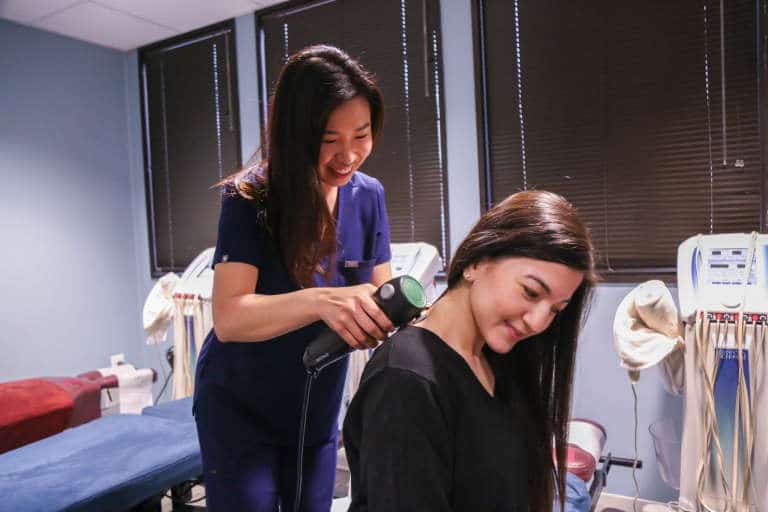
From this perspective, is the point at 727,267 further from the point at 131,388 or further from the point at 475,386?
the point at 131,388

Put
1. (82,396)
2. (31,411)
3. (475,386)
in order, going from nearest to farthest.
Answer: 1. (475,386)
2. (31,411)
3. (82,396)

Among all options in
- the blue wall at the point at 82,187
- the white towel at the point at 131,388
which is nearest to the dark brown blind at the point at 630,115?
the blue wall at the point at 82,187

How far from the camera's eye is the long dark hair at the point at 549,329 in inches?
34.4

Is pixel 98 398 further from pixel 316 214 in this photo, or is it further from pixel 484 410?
pixel 484 410

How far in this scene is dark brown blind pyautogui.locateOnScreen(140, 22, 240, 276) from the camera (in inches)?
138

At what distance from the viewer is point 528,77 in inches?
102

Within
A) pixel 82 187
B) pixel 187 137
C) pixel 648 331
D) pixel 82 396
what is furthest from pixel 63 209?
pixel 648 331

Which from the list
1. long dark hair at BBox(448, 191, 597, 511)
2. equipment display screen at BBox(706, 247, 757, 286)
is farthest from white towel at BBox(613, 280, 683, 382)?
long dark hair at BBox(448, 191, 597, 511)

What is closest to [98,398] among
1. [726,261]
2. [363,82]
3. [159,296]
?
[159,296]

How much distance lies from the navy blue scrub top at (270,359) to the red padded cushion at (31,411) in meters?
1.51

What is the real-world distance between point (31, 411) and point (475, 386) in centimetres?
211

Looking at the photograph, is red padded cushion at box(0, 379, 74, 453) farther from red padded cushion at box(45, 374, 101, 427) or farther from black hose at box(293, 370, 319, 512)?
black hose at box(293, 370, 319, 512)

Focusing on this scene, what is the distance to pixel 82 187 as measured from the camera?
3.61 meters

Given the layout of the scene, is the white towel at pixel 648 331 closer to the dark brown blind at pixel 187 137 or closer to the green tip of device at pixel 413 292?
the green tip of device at pixel 413 292
